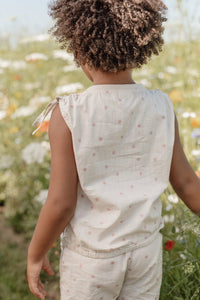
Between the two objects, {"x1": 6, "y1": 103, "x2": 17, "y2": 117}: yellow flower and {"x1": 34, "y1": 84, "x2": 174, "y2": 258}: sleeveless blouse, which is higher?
{"x1": 34, "y1": 84, "x2": 174, "y2": 258}: sleeveless blouse

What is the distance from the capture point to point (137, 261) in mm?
1096

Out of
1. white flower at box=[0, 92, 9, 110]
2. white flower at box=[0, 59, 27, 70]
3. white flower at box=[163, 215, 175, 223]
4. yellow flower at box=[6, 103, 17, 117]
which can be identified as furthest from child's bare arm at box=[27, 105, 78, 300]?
white flower at box=[0, 59, 27, 70]

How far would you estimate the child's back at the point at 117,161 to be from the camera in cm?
101

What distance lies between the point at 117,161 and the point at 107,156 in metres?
0.03

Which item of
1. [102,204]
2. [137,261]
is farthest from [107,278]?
[102,204]

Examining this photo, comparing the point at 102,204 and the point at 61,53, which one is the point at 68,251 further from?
the point at 61,53

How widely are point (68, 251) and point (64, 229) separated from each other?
0.21 feet

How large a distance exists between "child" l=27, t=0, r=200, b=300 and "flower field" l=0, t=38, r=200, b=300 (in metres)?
0.34

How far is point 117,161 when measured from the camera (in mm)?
1052

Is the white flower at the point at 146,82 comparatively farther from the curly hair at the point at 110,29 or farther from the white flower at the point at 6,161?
the curly hair at the point at 110,29

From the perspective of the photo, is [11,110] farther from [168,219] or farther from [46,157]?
[168,219]

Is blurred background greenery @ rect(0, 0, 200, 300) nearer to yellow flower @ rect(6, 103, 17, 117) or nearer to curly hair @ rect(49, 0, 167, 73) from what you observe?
yellow flower @ rect(6, 103, 17, 117)

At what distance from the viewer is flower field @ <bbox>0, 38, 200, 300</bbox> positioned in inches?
58.8

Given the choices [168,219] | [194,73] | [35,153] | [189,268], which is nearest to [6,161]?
[35,153]
